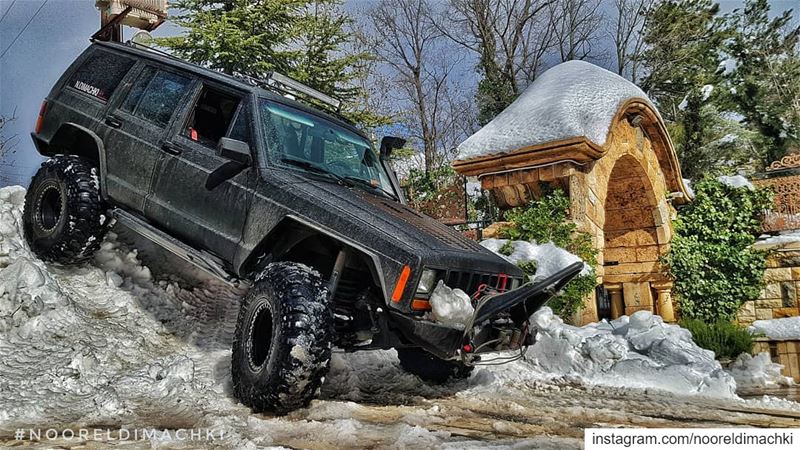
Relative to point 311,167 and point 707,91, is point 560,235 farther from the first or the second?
point 707,91

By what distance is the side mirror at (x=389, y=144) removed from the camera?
496cm

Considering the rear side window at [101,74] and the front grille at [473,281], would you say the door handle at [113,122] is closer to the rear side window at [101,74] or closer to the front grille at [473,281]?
the rear side window at [101,74]

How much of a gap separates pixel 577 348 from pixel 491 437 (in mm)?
2762

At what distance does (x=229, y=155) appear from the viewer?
142 inches

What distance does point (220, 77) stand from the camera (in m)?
4.42

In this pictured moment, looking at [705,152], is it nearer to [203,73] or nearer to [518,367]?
[518,367]

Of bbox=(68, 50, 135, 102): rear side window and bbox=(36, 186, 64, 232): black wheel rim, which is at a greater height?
bbox=(68, 50, 135, 102): rear side window

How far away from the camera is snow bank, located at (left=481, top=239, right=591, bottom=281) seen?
263 inches

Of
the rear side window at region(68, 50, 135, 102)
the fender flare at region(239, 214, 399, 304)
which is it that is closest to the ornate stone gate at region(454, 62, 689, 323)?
the rear side window at region(68, 50, 135, 102)

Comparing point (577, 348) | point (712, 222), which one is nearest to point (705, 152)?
point (712, 222)

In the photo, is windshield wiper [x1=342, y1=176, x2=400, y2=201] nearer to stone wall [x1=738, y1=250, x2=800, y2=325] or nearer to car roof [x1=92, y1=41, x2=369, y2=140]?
car roof [x1=92, y1=41, x2=369, y2=140]

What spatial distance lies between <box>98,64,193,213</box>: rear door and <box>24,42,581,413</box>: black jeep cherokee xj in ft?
0.04

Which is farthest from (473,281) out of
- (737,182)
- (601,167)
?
(737,182)

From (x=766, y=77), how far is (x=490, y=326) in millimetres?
26182
